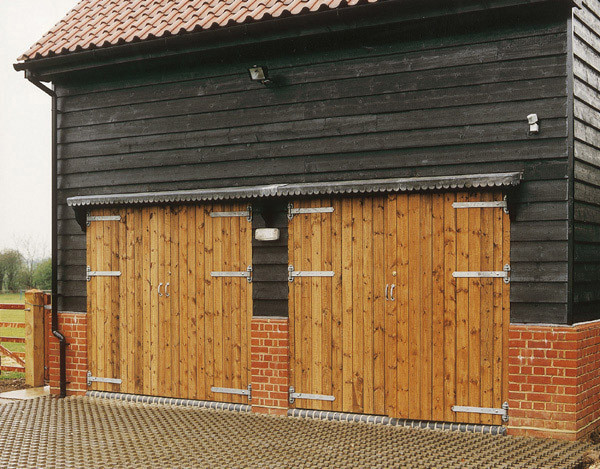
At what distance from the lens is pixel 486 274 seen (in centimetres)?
687

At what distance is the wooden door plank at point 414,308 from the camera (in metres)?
7.11

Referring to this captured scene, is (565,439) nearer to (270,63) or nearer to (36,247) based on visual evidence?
(270,63)

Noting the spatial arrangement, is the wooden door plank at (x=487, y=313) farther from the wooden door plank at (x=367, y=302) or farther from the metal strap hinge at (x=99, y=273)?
the metal strap hinge at (x=99, y=273)

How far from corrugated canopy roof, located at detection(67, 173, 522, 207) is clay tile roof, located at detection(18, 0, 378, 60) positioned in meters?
1.80

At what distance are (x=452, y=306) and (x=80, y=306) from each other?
15.7ft

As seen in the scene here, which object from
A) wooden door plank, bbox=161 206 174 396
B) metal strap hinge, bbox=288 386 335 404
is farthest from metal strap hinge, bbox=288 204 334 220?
metal strap hinge, bbox=288 386 335 404

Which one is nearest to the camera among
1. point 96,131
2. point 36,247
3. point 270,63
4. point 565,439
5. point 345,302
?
point 565,439

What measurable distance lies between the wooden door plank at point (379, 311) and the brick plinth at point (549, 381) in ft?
4.21

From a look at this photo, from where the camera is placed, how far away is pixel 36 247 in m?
46.7

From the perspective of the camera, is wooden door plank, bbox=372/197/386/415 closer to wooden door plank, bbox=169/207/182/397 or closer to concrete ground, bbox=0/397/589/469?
concrete ground, bbox=0/397/589/469

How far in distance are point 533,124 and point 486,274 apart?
149 centimetres

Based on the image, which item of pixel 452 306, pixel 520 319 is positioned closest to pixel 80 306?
pixel 452 306

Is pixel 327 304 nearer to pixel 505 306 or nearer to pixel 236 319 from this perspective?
pixel 236 319

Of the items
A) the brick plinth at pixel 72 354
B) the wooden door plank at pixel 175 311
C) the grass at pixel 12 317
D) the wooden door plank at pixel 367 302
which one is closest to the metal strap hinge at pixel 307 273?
the wooden door plank at pixel 367 302
